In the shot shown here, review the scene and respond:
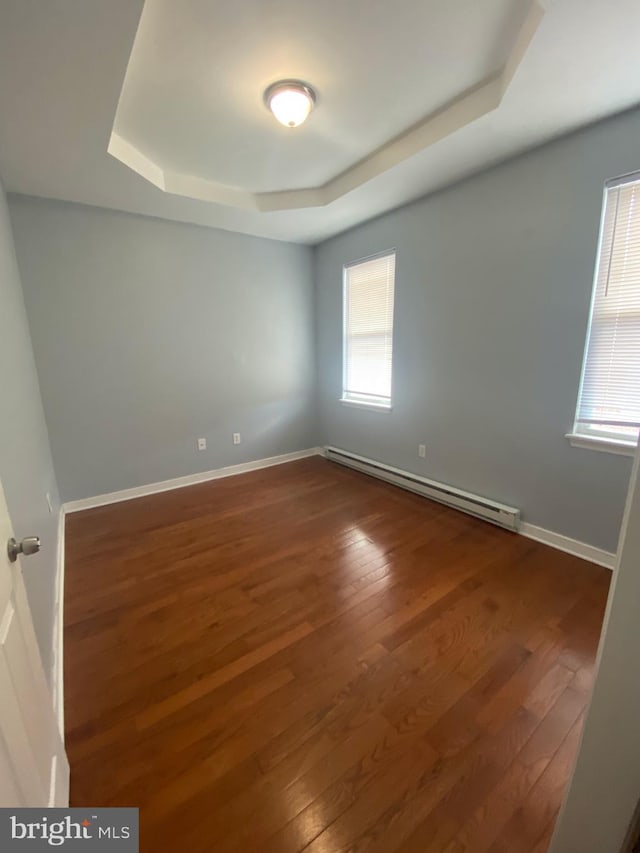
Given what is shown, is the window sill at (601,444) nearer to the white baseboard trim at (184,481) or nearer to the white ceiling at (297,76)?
the white ceiling at (297,76)

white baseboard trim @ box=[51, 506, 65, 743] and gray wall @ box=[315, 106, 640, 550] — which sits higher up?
gray wall @ box=[315, 106, 640, 550]

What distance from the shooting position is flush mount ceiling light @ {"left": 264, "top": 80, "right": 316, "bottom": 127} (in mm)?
1744

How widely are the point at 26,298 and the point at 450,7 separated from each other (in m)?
3.14

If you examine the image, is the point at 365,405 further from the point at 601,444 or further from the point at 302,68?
the point at 302,68

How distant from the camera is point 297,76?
172cm

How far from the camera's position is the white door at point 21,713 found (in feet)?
2.30

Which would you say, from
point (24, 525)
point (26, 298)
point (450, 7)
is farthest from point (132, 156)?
point (24, 525)

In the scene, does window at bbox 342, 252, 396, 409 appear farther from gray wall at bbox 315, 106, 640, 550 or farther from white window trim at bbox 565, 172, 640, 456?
white window trim at bbox 565, 172, 640, 456

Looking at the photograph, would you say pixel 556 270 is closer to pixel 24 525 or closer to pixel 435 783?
pixel 435 783

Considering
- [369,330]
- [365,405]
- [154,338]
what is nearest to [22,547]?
[154,338]

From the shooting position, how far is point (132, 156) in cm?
226

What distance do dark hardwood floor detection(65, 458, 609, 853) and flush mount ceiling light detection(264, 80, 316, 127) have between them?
259 centimetres

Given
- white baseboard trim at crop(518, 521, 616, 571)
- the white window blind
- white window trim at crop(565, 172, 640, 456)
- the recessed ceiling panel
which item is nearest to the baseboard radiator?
white baseboard trim at crop(518, 521, 616, 571)

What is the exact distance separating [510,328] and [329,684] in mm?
2438
